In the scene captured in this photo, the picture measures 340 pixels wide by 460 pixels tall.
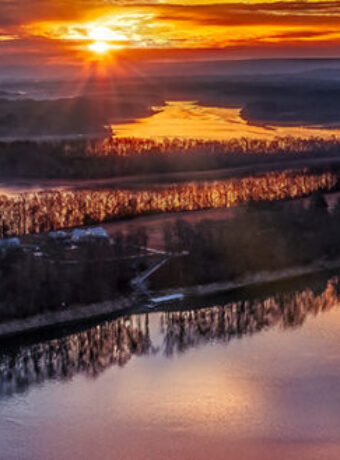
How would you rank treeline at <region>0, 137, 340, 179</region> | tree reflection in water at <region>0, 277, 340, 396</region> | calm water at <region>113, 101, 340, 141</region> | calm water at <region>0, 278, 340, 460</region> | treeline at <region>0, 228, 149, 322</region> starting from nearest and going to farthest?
calm water at <region>0, 278, 340, 460</region> < tree reflection in water at <region>0, 277, 340, 396</region> < treeline at <region>0, 228, 149, 322</region> < treeline at <region>0, 137, 340, 179</region> < calm water at <region>113, 101, 340, 141</region>

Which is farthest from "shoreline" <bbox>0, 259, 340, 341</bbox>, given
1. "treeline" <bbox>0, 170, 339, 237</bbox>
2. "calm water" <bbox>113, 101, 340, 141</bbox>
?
"calm water" <bbox>113, 101, 340, 141</bbox>

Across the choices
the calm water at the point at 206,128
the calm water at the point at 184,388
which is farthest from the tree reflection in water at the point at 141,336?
the calm water at the point at 206,128

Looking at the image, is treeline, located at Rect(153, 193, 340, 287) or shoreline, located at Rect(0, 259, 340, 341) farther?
treeline, located at Rect(153, 193, 340, 287)

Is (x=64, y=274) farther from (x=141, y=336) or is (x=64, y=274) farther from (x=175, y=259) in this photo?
(x=175, y=259)

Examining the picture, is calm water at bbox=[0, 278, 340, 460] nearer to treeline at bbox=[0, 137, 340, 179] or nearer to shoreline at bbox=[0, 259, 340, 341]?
shoreline at bbox=[0, 259, 340, 341]

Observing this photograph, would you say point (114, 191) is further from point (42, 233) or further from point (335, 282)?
point (335, 282)

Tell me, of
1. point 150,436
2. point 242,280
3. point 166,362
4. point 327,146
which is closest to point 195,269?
A: point 242,280
